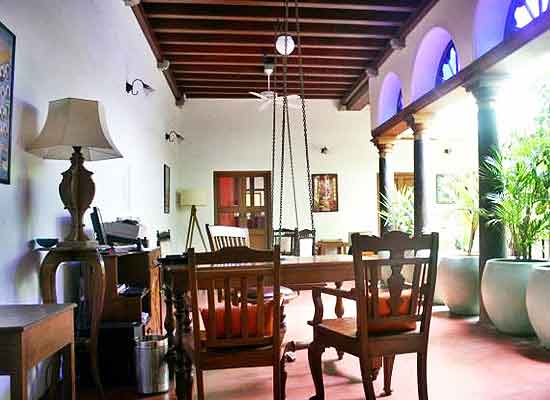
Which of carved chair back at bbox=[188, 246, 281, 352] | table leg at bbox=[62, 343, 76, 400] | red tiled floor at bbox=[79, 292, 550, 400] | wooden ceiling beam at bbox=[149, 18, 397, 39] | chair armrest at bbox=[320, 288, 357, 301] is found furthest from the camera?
wooden ceiling beam at bbox=[149, 18, 397, 39]

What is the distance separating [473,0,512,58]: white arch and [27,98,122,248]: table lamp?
3410mm

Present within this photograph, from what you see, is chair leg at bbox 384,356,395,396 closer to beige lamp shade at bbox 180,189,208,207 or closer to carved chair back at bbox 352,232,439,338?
carved chair back at bbox 352,232,439,338

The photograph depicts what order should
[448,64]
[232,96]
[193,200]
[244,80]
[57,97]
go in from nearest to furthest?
[57,97]
[448,64]
[244,80]
[193,200]
[232,96]

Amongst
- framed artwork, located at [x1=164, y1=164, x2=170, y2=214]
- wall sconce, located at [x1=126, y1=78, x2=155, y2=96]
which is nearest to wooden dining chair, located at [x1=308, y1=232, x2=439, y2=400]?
wall sconce, located at [x1=126, y1=78, x2=155, y2=96]

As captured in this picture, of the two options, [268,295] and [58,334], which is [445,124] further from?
[58,334]

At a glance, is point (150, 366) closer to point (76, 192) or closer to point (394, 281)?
point (76, 192)

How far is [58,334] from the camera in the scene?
1851 mm

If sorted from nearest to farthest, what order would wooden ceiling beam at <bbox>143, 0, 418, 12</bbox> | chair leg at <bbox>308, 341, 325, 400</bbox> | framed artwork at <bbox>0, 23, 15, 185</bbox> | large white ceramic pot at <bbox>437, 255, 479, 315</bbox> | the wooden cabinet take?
framed artwork at <bbox>0, 23, 15, 185</bbox> < chair leg at <bbox>308, 341, 325, 400</bbox> < the wooden cabinet < large white ceramic pot at <bbox>437, 255, 479, 315</bbox> < wooden ceiling beam at <bbox>143, 0, 418, 12</bbox>

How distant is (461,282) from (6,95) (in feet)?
14.3

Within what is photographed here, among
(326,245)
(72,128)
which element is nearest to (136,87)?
(72,128)

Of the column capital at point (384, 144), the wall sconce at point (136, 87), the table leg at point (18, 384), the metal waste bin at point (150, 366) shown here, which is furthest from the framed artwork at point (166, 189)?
the table leg at point (18, 384)

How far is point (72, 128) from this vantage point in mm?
2717

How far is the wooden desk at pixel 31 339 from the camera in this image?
152cm

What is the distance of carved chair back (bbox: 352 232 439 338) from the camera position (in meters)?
2.40
